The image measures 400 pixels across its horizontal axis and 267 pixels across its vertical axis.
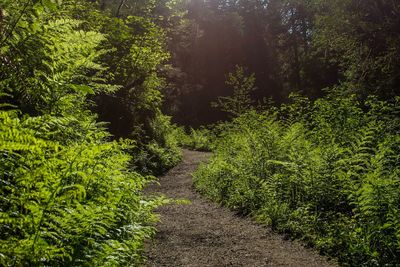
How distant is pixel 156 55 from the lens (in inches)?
596

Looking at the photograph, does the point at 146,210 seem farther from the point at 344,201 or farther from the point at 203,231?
the point at 344,201

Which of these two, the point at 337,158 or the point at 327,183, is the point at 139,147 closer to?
the point at 337,158

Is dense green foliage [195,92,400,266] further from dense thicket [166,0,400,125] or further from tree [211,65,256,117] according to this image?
dense thicket [166,0,400,125]

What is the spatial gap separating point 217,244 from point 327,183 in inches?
96.2

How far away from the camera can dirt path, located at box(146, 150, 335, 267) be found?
17.7ft

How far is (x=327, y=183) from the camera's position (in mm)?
6910

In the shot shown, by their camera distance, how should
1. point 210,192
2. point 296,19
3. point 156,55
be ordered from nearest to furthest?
point 210,192
point 156,55
point 296,19

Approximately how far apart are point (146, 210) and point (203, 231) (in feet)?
7.27

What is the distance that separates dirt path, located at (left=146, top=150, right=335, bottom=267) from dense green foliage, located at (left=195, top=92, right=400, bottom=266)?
36cm

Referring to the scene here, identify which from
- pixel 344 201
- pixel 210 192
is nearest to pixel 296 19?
pixel 210 192

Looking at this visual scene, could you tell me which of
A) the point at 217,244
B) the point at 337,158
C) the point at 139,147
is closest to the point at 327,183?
the point at 337,158

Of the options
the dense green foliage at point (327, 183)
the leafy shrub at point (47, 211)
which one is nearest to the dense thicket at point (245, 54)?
the dense green foliage at point (327, 183)

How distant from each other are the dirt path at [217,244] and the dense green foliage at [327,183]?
1.20 ft

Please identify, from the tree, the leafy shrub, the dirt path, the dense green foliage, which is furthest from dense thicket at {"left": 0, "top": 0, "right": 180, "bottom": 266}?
the tree
